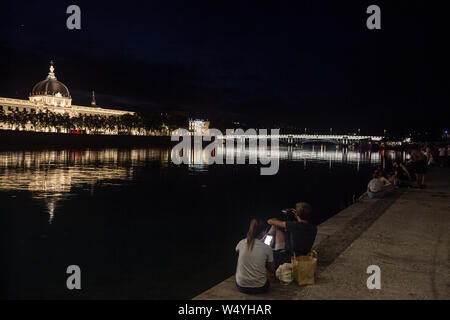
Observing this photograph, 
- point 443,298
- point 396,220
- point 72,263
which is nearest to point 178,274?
point 72,263

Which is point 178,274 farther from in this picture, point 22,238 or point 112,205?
point 112,205

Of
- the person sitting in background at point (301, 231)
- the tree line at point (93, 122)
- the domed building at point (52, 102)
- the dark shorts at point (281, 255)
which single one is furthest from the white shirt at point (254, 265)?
the domed building at point (52, 102)

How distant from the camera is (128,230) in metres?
13.5

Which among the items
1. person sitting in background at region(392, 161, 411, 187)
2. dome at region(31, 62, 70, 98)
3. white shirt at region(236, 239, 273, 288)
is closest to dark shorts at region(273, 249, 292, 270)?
white shirt at region(236, 239, 273, 288)

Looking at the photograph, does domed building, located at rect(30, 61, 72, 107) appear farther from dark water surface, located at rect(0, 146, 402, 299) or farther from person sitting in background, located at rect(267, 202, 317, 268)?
person sitting in background, located at rect(267, 202, 317, 268)

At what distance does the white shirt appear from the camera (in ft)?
20.2

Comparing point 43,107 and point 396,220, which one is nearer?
point 396,220

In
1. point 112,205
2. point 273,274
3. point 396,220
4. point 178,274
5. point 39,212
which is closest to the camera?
point 273,274

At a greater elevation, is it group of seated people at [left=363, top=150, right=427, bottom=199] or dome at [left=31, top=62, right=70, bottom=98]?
dome at [left=31, top=62, right=70, bottom=98]

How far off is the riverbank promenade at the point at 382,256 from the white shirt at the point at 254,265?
0.23 metres

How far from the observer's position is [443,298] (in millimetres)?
5984

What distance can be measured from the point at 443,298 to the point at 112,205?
1444cm

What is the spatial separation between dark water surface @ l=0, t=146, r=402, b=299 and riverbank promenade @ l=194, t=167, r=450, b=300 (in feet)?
8.55

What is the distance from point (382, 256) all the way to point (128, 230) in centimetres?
846
